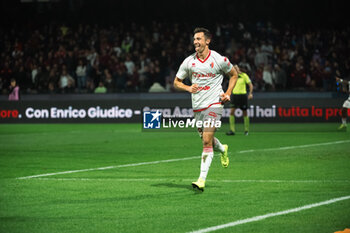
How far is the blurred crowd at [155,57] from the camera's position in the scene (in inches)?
1158

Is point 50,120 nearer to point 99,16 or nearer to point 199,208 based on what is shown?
point 99,16

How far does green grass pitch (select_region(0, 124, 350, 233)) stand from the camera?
752cm

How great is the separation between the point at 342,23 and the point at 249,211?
92.8 feet

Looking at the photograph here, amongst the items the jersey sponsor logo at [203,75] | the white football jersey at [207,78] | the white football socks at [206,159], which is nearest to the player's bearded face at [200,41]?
the white football jersey at [207,78]

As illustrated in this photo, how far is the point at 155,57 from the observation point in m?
32.5

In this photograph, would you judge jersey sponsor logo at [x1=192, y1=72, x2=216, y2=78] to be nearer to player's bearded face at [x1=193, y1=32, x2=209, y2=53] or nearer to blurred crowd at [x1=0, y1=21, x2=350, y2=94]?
player's bearded face at [x1=193, y1=32, x2=209, y2=53]

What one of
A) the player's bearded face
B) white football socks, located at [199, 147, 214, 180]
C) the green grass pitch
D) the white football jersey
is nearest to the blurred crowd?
the green grass pitch

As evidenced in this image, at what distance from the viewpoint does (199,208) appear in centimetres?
839

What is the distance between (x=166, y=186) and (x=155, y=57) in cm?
2239

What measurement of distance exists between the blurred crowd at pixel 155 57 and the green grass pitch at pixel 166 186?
9457 mm

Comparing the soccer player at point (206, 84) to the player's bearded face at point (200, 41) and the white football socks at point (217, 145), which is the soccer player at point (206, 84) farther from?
the white football socks at point (217, 145)

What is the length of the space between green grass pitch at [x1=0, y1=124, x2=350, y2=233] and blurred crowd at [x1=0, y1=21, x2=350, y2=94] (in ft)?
31.0

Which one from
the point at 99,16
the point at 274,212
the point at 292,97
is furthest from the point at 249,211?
the point at 99,16

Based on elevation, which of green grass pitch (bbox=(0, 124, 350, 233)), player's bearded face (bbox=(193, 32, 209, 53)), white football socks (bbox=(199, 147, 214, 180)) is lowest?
green grass pitch (bbox=(0, 124, 350, 233))
